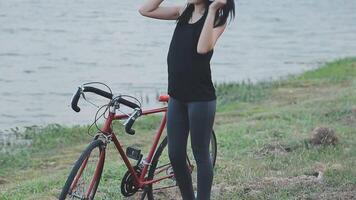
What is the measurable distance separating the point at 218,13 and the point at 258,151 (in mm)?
3368

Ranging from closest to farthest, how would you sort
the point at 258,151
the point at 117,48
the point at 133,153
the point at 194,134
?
the point at 194,134 → the point at 133,153 → the point at 258,151 → the point at 117,48

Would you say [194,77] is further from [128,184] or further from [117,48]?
[117,48]

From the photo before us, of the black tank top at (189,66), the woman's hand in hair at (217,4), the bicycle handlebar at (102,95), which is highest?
the woman's hand in hair at (217,4)

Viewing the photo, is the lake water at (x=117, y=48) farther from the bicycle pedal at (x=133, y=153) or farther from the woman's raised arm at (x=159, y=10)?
the woman's raised arm at (x=159, y=10)

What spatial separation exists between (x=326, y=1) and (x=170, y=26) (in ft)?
40.6

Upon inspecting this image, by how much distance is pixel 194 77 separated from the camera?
15.3 ft

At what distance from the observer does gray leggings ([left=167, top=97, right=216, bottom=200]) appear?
188 inches

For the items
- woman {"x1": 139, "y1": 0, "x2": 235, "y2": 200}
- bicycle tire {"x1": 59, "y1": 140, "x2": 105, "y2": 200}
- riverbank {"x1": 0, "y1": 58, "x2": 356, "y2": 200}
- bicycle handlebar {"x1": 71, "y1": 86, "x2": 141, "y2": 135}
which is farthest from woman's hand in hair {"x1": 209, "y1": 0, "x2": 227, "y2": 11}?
riverbank {"x1": 0, "y1": 58, "x2": 356, "y2": 200}

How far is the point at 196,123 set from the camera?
4805 millimetres

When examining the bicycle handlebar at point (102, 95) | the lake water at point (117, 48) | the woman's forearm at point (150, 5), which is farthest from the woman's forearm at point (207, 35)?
the lake water at point (117, 48)

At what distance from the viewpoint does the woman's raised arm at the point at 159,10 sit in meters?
5.00

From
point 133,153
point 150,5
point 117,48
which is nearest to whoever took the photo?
point 150,5

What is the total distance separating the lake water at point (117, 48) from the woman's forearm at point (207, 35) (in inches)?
330

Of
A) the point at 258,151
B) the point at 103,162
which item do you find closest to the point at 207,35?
the point at 103,162
